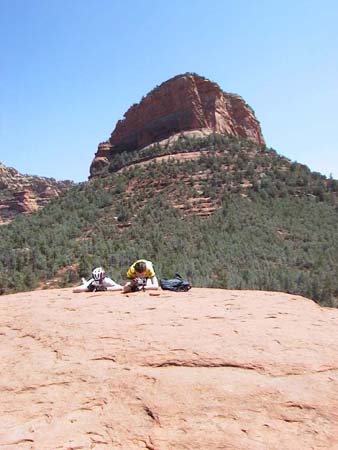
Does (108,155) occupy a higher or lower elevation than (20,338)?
higher

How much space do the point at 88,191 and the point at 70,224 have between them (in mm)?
12758

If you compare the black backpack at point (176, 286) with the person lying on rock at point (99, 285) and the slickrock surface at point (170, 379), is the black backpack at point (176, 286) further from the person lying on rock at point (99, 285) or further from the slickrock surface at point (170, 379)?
the slickrock surface at point (170, 379)

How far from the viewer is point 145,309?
7.04m

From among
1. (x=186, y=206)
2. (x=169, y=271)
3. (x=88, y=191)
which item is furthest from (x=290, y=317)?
(x=88, y=191)

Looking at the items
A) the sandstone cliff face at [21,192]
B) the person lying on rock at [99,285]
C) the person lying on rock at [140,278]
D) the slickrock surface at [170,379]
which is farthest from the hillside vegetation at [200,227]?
the sandstone cliff face at [21,192]

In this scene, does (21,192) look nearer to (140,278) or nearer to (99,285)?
(99,285)

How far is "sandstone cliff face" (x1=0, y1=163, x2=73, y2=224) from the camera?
110 m

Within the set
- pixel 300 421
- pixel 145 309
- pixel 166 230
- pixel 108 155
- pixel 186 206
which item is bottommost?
pixel 300 421

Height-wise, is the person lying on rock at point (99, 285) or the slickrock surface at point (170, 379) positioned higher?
the person lying on rock at point (99, 285)

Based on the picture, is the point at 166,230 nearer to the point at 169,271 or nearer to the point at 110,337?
the point at 169,271

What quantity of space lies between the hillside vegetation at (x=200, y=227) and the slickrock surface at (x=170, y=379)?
983 inches

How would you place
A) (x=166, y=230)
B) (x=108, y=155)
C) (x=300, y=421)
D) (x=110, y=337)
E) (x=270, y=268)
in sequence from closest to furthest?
(x=300, y=421) → (x=110, y=337) → (x=270, y=268) → (x=166, y=230) → (x=108, y=155)

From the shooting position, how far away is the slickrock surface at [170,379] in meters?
3.76

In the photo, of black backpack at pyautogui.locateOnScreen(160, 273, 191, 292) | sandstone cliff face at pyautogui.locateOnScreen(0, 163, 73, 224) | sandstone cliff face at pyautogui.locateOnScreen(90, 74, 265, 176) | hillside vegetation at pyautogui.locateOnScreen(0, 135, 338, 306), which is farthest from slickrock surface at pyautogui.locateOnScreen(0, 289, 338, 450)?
sandstone cliff face at pyautogui.locateOnScreen(0, 163, 73, 224)
